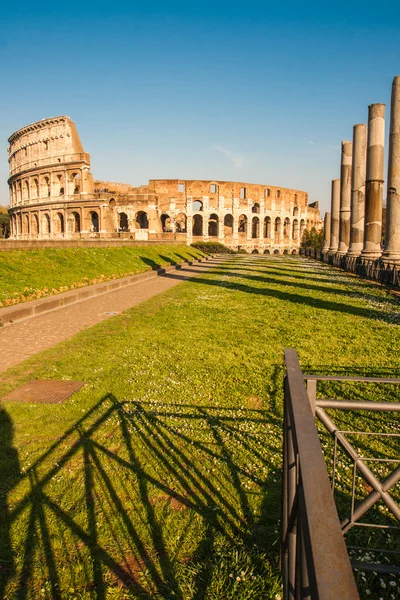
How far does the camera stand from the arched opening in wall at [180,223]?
62.4 m

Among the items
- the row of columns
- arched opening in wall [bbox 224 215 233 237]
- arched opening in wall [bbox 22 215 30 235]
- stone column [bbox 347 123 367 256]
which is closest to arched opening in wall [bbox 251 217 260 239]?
arched opening in wall [bbox 224 215 233 237]

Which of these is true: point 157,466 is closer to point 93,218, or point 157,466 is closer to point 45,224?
point 45,224

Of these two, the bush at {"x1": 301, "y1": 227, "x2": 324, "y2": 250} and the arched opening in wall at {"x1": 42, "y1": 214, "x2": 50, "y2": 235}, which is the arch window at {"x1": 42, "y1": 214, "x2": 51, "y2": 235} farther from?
the bush at {"x1": 301, "y1": 227, "x2": 324, "y2": 250}

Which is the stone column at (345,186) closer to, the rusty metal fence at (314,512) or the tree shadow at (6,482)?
the tree shadow at (6,482)

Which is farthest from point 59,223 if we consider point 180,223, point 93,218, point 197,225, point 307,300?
point 307,300

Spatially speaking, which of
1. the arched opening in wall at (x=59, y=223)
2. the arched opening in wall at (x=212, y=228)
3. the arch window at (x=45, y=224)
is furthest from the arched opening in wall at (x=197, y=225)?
the arch window at (x=45, y=224)

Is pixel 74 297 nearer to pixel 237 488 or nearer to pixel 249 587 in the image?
pixel 237 488

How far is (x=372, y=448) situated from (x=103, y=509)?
2.32m

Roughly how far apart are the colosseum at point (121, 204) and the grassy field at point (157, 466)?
3912cm

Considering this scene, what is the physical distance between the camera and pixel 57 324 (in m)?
9.30

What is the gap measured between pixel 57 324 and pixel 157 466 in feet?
21.8

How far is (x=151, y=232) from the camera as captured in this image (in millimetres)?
47219

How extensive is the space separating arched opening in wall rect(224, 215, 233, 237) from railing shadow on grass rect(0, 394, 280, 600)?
2316 inches

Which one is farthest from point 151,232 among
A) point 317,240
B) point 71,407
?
point 71,407
